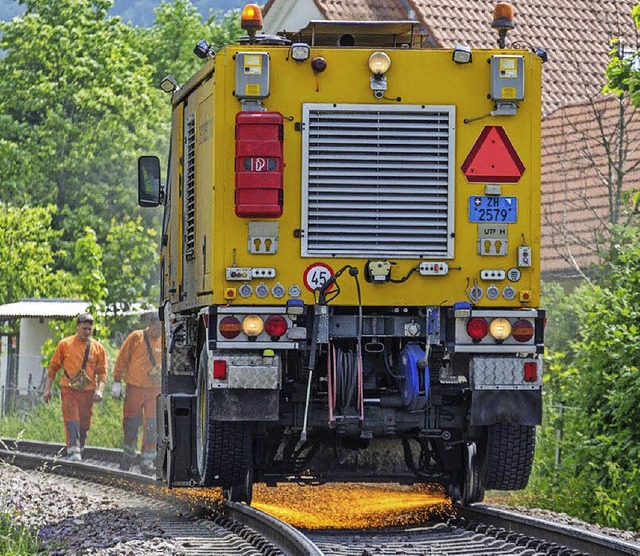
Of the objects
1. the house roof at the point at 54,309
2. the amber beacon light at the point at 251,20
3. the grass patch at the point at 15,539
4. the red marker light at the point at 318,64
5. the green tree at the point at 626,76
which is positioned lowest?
the grass patch at the point at 15,539

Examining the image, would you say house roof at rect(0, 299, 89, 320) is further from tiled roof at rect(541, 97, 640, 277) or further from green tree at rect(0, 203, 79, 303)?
tiled roof at rect(541, 97, 640, 277)

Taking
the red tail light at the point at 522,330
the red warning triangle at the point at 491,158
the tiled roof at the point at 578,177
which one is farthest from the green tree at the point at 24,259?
the red tail light at the point at 522,330

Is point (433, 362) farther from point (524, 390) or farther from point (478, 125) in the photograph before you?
point (478, 125)

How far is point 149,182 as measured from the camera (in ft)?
44.9

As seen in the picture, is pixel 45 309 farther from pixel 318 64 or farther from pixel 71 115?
pixel 71 115

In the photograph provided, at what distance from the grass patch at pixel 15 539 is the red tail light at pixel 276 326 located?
6.88 ft

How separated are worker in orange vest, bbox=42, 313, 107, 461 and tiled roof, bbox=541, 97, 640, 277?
779 cm

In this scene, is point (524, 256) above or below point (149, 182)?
below

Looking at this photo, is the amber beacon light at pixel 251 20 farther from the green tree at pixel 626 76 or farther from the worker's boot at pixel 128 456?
the worker's boot at pixel 128 456

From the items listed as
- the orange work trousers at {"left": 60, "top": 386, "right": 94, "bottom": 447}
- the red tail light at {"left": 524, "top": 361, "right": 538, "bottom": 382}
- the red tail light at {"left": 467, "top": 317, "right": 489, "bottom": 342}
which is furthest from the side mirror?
the orange work trousers at {"left": 60, "top": 386, "right": 94, "bottom": 447}

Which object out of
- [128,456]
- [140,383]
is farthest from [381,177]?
[128,456]

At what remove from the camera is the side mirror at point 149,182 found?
537 inches

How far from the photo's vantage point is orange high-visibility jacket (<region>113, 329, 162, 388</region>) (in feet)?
61.6

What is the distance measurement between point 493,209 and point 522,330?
856 millimetres
